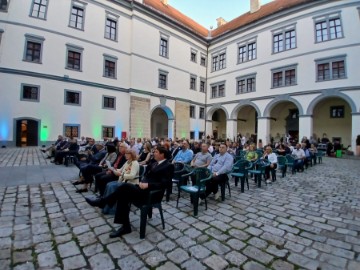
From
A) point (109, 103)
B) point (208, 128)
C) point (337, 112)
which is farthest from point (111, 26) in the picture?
point (337, 112)

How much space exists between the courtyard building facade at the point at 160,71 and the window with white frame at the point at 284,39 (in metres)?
0.10

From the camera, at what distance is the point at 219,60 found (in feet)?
90.0

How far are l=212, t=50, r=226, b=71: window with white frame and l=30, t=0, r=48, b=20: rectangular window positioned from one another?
1931 cm

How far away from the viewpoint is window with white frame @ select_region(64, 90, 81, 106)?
17859mm

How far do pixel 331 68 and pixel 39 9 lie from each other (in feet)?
83.1

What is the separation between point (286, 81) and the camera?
20734 millimetres

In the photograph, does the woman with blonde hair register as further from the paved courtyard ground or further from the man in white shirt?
the man in white shirt

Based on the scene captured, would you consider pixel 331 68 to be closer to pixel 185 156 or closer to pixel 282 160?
pixel 282 160

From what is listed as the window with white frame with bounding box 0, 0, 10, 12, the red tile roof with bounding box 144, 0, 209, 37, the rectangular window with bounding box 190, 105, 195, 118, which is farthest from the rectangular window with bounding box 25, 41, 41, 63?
the rectangular window with bounding box 190, 105, 195, 118

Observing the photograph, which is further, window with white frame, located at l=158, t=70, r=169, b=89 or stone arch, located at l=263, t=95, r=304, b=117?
window with white frame, located at l=158, t=70, r=169, b=89

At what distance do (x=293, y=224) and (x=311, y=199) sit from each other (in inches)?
81.0

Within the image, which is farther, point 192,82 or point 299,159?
point 192,82

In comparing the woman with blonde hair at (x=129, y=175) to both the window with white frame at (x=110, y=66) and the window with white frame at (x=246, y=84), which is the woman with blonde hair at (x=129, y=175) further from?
the window with white frame at (x=246, y=84)

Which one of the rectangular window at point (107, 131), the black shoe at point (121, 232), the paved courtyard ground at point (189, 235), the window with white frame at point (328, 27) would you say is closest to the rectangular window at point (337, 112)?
the window with white frame at point (328, 27)
